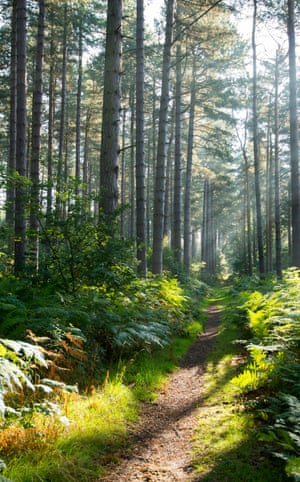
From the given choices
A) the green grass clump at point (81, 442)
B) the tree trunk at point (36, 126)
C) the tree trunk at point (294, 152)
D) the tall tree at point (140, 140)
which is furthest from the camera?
Result: the tree trunk at point (294, 152)

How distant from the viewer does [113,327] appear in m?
5.36

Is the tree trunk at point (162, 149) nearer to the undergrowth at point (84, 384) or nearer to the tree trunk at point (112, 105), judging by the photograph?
the tree trunk at point (112, 105)

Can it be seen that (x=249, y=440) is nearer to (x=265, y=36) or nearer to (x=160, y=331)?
(x=160, y=331)

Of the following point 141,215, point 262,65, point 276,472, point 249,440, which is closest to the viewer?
point 276,472

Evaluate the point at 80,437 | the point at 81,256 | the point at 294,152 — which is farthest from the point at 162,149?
the point at 80,437

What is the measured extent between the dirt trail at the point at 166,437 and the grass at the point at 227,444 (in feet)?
0.42

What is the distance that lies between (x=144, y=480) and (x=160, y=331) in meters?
3.24

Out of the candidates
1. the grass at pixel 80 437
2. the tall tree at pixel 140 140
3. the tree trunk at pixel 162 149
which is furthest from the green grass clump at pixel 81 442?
the tree trunk at pixel 162 149

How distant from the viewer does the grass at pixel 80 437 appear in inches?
111

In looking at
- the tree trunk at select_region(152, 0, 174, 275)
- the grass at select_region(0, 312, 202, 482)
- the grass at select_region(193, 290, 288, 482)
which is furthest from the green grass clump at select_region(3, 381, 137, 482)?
the tree trunk at select_region(152, 0, 174, 275)

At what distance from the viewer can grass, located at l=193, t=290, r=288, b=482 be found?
9.91ft

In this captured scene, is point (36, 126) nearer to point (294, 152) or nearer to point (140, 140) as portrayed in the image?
point (140, 140)

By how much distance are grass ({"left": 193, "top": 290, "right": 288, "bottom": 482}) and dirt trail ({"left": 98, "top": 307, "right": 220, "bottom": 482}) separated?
0.42 ft

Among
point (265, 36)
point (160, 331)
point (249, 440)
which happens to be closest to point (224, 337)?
point (160, 331)
